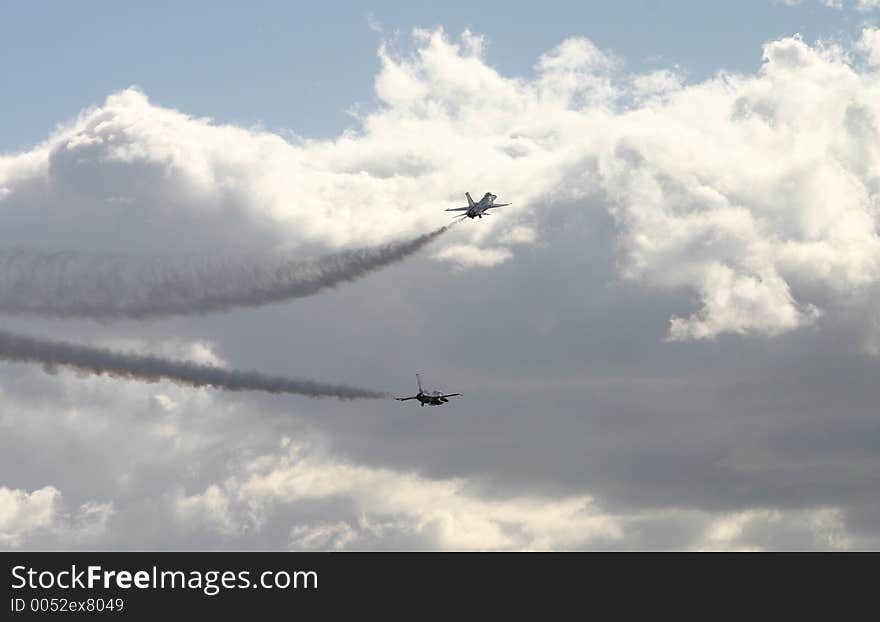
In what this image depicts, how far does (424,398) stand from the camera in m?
176

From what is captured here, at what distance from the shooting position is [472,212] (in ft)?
611

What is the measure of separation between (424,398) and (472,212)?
25.7 metres

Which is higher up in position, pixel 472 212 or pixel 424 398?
pixel 472 212
